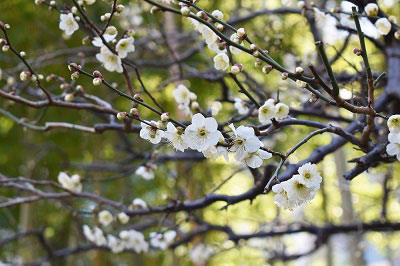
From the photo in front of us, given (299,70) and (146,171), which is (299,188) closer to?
(299,70)

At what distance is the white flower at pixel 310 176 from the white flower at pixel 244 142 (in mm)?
119

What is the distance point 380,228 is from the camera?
2023mm

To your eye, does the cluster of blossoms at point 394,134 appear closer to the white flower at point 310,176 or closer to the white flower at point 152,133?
the white flower at point 310,176

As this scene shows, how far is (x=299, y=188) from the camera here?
2.94ft

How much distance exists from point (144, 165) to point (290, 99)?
1050mm

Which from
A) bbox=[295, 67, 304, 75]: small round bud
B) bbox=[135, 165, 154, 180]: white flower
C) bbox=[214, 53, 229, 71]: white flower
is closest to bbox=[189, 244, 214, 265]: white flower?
bbox=[135, 165, 154, 180]: white flower

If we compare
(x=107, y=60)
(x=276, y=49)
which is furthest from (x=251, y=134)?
(x=276, y=49)

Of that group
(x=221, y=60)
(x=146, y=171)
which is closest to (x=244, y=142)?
(x=221, y=60)

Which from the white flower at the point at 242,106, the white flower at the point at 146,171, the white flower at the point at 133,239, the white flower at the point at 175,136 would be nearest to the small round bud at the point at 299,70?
the white flower at the point at 175,136

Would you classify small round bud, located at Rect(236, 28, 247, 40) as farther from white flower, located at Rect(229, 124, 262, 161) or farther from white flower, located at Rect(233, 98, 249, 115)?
white flower, located at Rect(233, 98, 249, 115)

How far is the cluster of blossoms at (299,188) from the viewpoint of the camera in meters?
0.89

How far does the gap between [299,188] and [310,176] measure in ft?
0.12

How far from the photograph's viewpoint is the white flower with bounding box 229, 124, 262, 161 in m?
0.86

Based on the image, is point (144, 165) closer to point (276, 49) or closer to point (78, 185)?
point (78, 185)
